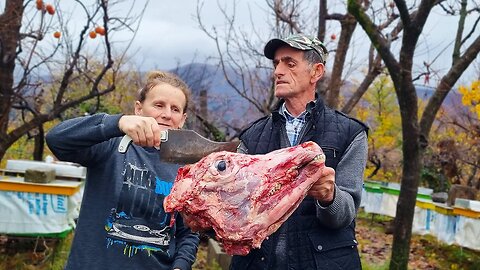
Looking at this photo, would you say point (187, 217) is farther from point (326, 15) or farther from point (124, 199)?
point (326, 15)

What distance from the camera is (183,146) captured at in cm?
227

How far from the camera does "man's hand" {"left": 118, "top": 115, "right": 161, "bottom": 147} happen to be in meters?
2.14

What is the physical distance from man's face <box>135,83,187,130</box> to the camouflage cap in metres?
0.53

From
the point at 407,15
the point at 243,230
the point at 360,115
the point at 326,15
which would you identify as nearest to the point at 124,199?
the point at 243,230

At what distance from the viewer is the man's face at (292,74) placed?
2709mm

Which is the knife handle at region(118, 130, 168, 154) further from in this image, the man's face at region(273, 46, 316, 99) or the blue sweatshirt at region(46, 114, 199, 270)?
the man's face at region(273, 46, 316, 99)

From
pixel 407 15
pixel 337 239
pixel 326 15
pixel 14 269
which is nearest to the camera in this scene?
pixel 337 239

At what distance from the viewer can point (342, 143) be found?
263 cm

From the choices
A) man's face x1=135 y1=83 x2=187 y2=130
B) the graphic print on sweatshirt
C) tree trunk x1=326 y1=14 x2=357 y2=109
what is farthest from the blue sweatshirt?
tree trunk x1=326 y1=14 x2=357 y2=109

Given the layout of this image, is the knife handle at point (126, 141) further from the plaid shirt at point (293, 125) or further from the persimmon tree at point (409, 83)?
the persimmon tree at point (409, 83)

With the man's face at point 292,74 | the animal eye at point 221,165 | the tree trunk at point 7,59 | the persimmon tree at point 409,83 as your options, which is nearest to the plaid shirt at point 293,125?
the man's face at point 292,74

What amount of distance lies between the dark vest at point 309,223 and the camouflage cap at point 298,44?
10.8 inches

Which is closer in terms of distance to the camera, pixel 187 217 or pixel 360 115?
pixel 187 217

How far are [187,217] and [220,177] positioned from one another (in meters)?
0.23
